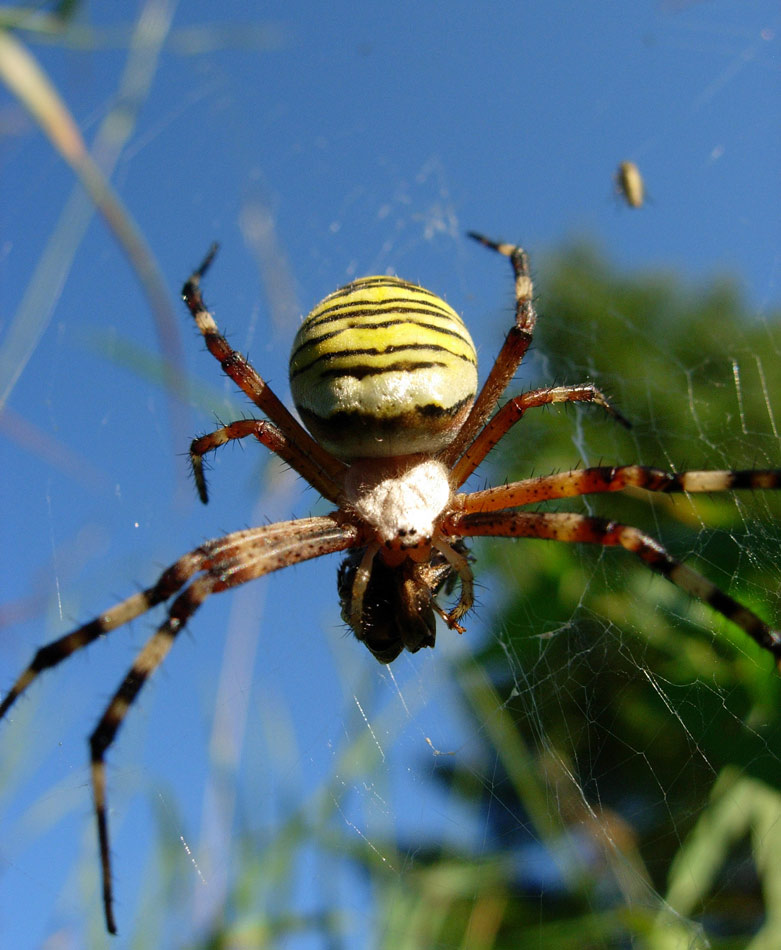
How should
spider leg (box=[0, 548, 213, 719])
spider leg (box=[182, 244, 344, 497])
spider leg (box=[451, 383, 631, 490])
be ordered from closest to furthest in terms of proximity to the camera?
spider leg (box=[0, 548, 213, 719]) → spider leg (box=[451, 383, 631, 490]) → spider leg (box=[182, 244, 344, 497])

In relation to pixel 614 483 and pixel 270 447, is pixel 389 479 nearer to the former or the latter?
pixel 270 447

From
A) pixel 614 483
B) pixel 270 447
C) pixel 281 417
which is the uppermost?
pixel 281 417

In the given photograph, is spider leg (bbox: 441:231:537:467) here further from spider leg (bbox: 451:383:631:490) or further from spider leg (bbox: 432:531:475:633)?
spider leg (bbox: 432:531:475:633)

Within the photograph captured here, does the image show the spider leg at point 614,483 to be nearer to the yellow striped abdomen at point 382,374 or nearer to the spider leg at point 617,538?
the spider leg at point 617,538

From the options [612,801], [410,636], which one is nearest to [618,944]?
[612,801]

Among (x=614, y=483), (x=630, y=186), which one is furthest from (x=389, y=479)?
(x=630, y=186)

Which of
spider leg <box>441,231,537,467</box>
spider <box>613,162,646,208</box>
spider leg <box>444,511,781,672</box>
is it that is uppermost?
spider <box>613,162,646,208</box>

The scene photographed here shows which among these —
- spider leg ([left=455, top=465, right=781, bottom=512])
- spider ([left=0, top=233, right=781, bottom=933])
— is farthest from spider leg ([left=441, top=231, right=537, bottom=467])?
spider leg ([left=455, top=465, right=781, bottom=512])

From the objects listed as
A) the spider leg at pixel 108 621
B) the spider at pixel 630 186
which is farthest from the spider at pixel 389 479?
the spider at pixel 630 186

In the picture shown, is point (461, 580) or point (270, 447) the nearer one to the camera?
point (461, 580)
